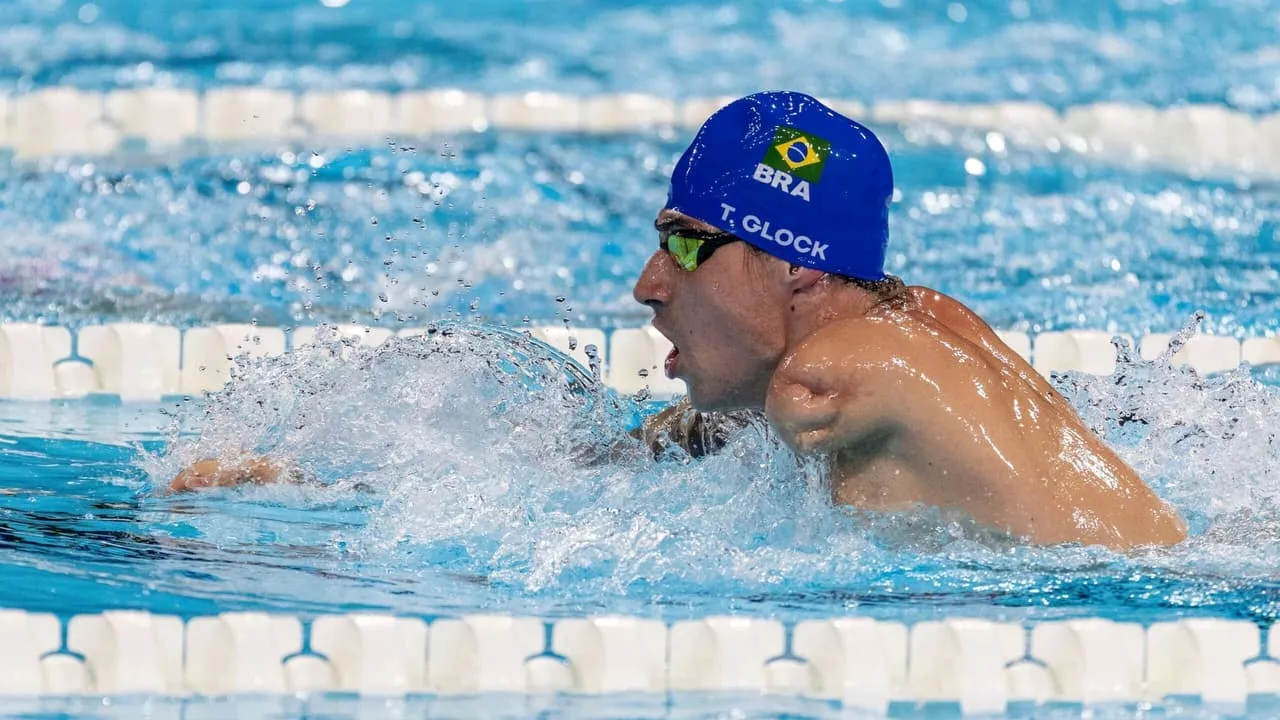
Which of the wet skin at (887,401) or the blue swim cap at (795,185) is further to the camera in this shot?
the blue swim cap at (795,185)

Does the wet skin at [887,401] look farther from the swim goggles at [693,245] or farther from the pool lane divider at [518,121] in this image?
the pool lane divider at [518,121]

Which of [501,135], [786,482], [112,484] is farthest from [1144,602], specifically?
[501,135]

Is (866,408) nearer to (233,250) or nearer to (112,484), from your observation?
(112,484)

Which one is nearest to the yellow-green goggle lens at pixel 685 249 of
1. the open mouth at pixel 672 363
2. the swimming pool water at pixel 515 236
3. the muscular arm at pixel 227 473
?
the open mouth at pixel 672 363

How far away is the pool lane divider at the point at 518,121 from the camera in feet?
23.1

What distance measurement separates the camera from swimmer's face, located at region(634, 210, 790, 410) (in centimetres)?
237

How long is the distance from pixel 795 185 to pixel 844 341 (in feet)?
0.82

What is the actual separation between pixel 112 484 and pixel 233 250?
2711 millimetres

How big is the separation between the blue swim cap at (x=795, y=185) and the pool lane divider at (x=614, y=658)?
52 cm

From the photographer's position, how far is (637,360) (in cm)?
456

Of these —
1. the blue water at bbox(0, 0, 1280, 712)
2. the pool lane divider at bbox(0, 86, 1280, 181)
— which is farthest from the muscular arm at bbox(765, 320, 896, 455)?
the pool lane divider at bbox(0, 86, 1280, 181)

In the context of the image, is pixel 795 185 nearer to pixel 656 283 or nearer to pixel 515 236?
pixel 656 283

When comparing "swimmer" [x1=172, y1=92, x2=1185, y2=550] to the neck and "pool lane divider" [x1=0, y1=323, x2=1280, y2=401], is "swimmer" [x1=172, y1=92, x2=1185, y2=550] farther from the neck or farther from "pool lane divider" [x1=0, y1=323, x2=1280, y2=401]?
"pool lane divider" [x1=0, y1=323, x2=1280, y2=401]

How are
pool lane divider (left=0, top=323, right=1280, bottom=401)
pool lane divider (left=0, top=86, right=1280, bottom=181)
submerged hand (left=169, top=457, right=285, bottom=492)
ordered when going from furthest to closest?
1. pool lane divider (left=0, top=86, right=1280, bottom=181)
2. pool lane divider (left=0, top=323, right=1280, bottom=401)
3. submerged hand (left=169, top=457, right=285, bottom=492)
